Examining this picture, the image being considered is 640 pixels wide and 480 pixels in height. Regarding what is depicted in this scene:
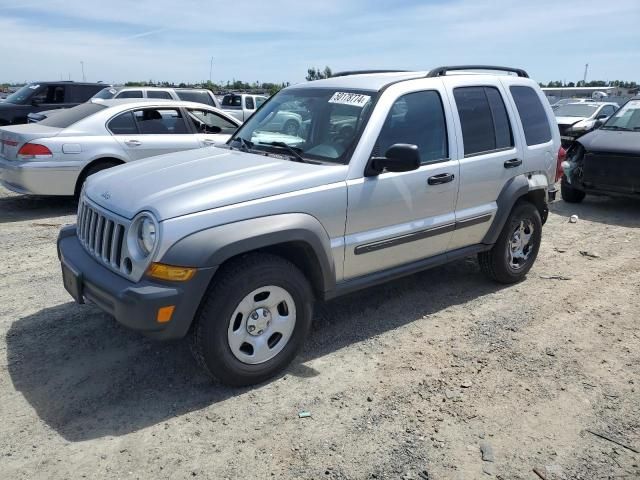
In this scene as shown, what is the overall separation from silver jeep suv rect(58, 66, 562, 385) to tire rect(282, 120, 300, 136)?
0.05 metres

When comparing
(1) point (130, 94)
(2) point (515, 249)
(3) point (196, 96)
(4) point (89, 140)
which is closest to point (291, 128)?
(2) point (515, 249)

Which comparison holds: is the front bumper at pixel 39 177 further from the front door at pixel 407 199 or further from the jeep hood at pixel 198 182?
the front door at pixel 407 199

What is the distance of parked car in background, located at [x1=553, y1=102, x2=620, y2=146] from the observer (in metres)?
17.0

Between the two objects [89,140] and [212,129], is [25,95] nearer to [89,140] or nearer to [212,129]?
[212,129]

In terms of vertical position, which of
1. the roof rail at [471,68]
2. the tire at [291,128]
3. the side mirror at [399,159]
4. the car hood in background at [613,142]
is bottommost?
the car hood in background at [613,142]

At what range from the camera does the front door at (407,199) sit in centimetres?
381

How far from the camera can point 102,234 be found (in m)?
3.44

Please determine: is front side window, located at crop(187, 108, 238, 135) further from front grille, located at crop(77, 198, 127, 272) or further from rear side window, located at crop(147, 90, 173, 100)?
rear side window, located at crop(147, 90, 173, 100)

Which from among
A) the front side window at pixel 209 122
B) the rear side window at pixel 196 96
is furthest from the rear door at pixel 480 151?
the rear side window at pixel 196 96

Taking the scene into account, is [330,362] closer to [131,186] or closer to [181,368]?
[181,368]

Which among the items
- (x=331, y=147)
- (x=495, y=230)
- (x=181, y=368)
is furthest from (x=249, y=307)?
(x=495, y=230)

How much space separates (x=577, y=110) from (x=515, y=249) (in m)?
15.7

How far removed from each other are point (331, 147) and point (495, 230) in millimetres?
1847

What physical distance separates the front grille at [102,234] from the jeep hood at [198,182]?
0.07 meters
